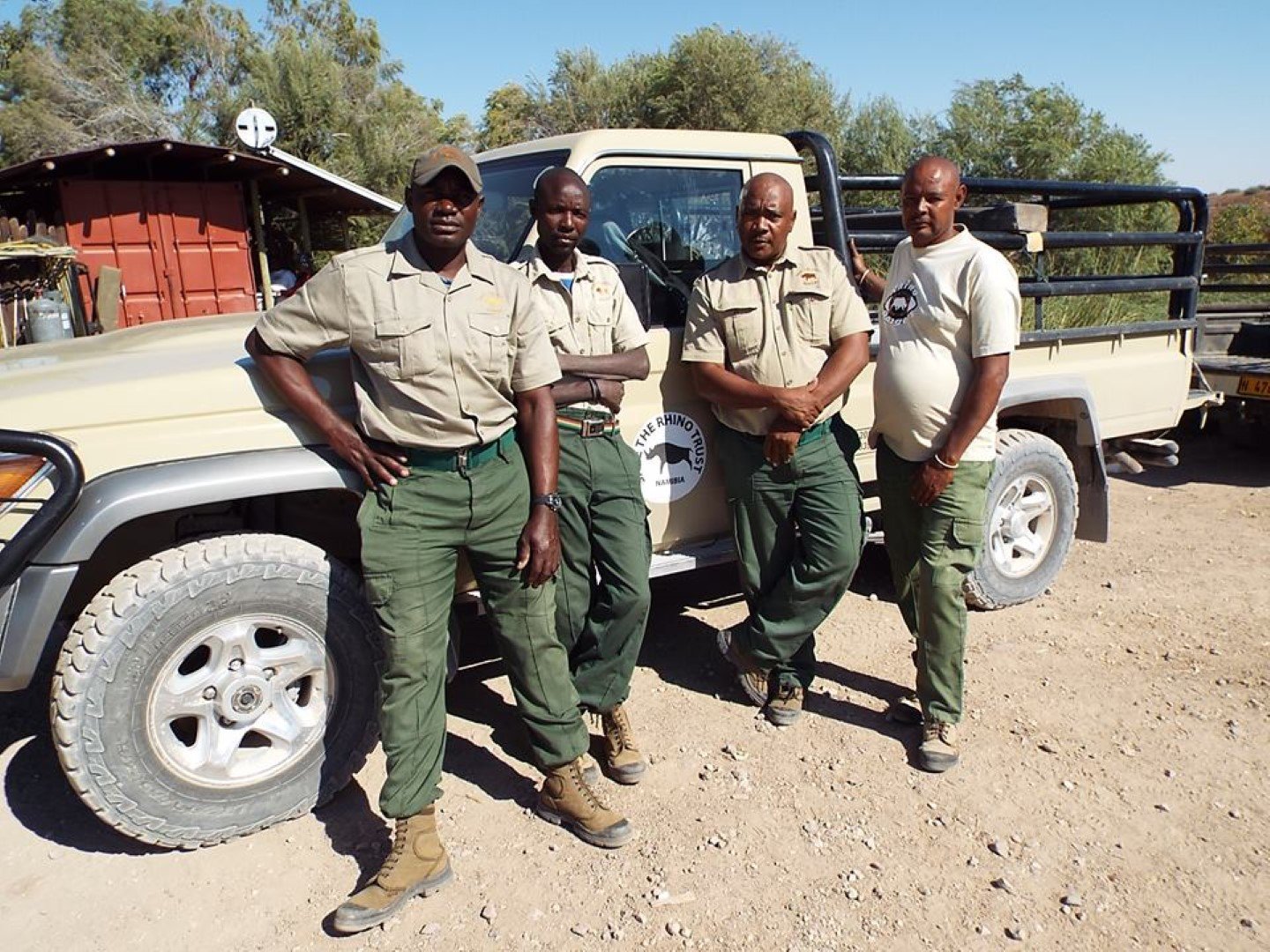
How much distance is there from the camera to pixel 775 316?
3266 mm

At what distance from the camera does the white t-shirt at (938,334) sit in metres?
3.03

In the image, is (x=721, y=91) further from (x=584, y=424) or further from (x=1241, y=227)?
(x=584, y=424)

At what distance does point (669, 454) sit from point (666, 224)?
869 mm

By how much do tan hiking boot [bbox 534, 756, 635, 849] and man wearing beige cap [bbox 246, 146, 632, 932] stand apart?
38cm

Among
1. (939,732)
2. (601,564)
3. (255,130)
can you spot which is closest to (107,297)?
(255,130)

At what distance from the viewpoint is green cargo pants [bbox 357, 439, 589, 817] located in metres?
2.61

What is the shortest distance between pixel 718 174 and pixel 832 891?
2.52 m

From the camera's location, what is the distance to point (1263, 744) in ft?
10.9

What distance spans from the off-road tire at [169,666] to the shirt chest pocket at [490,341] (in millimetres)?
809

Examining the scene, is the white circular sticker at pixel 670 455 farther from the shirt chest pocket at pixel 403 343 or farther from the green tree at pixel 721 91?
the green tree at pixel 721 91

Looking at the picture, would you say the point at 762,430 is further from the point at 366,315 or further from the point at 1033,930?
the point at 1033,930

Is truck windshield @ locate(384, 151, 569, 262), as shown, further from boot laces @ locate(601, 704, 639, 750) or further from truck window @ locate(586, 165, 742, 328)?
boot laces @ locate(601, 704, 639, 750)

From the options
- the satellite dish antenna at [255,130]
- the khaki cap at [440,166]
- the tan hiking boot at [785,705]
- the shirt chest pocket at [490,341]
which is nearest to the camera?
the khaki cap at [440,166]

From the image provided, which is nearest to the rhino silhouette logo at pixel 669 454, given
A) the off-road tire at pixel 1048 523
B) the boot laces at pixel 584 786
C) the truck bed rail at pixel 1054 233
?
the truck bed rail at pixel 1054 233
